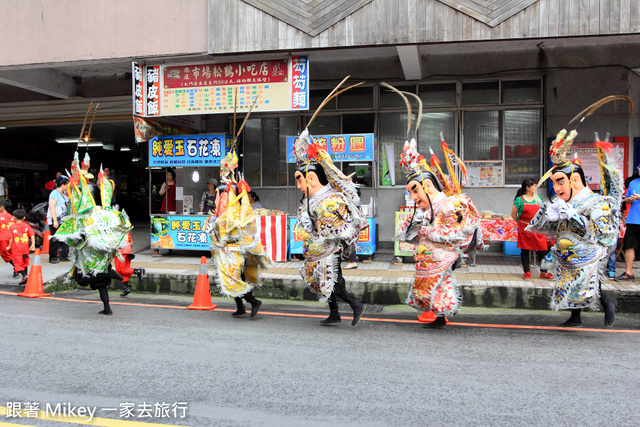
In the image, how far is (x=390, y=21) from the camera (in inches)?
360

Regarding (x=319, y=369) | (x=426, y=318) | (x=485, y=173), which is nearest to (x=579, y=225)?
(x=426, y=318)

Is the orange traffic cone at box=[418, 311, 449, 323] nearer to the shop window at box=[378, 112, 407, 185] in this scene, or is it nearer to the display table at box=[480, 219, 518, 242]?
the display table at box=[480, 219, 518, 242]

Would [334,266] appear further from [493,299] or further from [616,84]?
[616,84]

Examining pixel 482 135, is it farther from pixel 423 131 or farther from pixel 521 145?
pixel 423 131

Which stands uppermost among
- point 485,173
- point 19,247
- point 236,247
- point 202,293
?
point 485,173

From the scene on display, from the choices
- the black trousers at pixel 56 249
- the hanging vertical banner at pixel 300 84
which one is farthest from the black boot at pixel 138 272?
the hanging vertical banner at pixel 300 84

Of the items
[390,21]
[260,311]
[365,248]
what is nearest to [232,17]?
[390,21]

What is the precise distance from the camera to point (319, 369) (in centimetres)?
444

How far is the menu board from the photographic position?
36.1 feet

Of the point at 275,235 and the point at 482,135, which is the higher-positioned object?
the point at 482,135

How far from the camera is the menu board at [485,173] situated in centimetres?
1102

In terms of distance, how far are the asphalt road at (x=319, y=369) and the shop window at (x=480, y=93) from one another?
5676mm

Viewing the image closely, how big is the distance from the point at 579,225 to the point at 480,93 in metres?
6.16

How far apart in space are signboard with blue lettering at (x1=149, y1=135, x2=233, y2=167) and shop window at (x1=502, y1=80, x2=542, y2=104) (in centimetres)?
571
